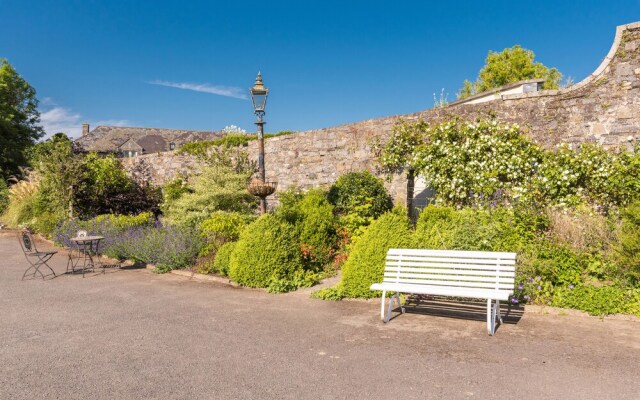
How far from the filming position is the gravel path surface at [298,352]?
403cm

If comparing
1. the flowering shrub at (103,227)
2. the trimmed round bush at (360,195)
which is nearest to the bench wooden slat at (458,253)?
the trimmed round bush at (360,195)

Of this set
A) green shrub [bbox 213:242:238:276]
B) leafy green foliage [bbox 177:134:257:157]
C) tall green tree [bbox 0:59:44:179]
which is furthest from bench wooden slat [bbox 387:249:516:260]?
tall green tree [bbox 0:59:44:179]

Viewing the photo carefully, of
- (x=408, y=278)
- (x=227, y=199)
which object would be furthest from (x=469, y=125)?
(x=227, y=199)

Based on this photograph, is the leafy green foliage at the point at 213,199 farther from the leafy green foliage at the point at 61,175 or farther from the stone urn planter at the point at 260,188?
the leafy green foliage at the point at 61,175

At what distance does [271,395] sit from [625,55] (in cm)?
917

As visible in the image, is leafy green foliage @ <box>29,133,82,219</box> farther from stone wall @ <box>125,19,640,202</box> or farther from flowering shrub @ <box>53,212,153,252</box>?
stone wall @ <box>125,19,640,202</box>

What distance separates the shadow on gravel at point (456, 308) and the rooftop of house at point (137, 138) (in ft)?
127

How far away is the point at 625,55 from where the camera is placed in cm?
911

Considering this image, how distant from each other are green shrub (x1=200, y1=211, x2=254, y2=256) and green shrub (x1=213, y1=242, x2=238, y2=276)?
745 mm

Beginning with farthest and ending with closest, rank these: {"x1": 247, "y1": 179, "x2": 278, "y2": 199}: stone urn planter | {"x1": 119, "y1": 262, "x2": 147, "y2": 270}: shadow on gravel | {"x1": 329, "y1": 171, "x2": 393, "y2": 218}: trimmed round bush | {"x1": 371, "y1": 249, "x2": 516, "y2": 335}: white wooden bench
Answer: {"x1": 329, "y1": 171, "x2": 393, "y2": 218}: trimmed round bush → {"x1": 119, "y1": 262, "x2": 147, "y2": 270}: shadow on gravel → {"x1": 247, "y1": 179, "x2": 278, "y2": 199}: stone urn planter → {"x1": 371, "y1": 249, "x2": 516, "y2": 335}: white wooden bench

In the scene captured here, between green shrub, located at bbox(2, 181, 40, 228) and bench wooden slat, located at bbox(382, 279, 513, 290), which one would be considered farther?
green shrub, located at bbox(2, 181, 40, 228)

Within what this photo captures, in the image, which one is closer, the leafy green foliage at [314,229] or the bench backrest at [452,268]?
the bench backrest at [452,268]

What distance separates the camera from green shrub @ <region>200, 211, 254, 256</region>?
10.1 m

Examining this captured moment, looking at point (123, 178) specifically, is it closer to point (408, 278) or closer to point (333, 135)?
point (333, 135)
